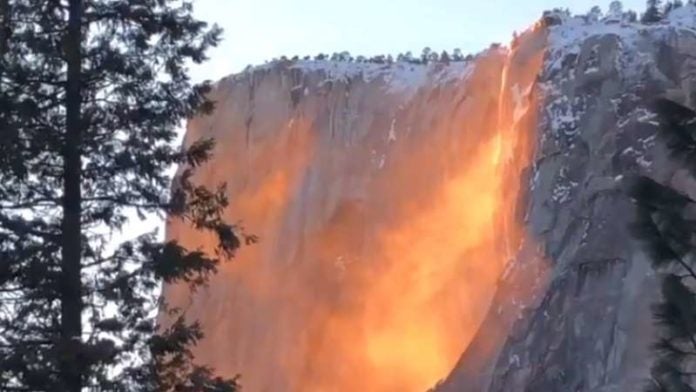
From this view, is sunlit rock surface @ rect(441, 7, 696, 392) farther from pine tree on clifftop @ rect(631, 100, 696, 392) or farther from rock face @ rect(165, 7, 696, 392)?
pine tree on clifftop @ rect(631, 100, 696, 392)

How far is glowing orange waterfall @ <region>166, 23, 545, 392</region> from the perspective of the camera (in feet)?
147

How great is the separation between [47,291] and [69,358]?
65cm

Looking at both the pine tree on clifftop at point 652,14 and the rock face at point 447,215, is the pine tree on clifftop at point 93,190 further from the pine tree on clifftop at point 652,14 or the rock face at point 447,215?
the pine tree on clifftop at point 652,14

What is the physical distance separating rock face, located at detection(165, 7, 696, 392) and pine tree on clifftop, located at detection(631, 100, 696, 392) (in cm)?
1824

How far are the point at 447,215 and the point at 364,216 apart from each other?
3949 mm

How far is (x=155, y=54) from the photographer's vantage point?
13.1 meters

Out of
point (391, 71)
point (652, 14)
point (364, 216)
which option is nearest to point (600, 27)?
point (652, 14)

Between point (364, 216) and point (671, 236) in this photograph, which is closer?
point (671, 236)

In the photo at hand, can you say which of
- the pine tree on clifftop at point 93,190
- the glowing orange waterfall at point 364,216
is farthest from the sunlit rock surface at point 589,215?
the pine tree on clifftop at point 93,190

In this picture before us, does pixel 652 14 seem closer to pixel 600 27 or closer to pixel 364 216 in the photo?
pixel 600 27

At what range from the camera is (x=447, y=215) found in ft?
159

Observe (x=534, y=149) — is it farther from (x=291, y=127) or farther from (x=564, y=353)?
(x=291, y=127)

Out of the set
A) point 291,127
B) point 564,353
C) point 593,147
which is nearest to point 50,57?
point 564,353

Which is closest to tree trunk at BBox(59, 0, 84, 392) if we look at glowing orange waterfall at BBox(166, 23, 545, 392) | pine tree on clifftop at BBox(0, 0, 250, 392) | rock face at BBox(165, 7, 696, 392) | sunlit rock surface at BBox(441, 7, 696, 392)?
pine tree on clifftop at BBox(0, 0, 250, 392)
